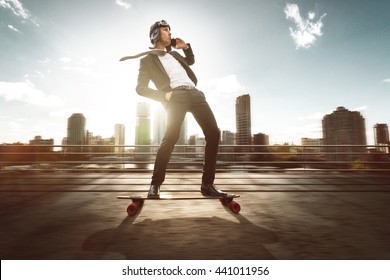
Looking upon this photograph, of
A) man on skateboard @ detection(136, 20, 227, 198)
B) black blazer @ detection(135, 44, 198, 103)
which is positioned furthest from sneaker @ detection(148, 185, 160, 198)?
black blazer @ detection(135, 44, 198, 103)

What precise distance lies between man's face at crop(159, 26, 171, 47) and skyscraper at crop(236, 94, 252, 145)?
449 ft

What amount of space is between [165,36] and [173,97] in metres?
0.69

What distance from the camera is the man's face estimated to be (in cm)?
247

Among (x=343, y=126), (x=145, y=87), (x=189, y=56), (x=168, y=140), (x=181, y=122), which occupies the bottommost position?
(x=168, y=140)

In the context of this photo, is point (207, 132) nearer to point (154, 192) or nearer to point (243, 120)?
point (154, 192)

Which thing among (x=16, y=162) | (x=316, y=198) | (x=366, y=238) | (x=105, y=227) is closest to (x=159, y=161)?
(x=105, y=227)

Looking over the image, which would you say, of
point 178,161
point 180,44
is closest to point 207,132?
point 180,44

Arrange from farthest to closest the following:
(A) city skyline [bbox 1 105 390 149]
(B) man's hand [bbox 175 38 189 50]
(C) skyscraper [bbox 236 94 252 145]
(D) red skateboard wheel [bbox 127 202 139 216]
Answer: (C) skyscraper [bbox 236 94 252 145]
(A) city skyline [bbox 1 105 390 149]
(B) man's hand [bbox 175 38 189 50]
(D) red skateboard wheel [bbox 127 202 139 216]

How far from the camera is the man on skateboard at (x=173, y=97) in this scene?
89.0 inches

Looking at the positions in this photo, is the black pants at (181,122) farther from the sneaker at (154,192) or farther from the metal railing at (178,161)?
the metal railing at (178,161)

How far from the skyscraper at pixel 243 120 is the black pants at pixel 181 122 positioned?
137101mm

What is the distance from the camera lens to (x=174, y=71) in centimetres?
241

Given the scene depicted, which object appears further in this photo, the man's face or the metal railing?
the metal railing

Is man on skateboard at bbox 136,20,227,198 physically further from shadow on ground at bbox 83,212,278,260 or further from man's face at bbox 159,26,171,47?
shadow on ground at bbox 83,212,278,260
